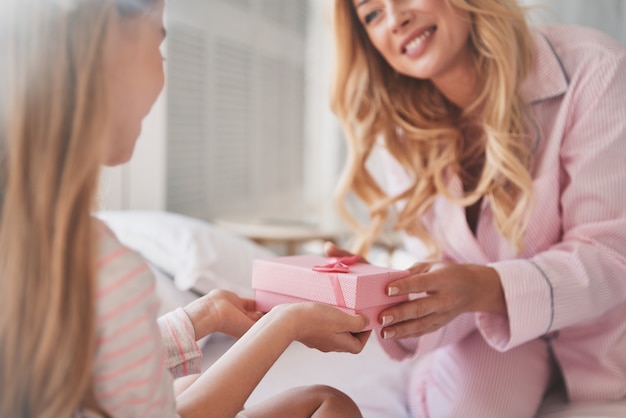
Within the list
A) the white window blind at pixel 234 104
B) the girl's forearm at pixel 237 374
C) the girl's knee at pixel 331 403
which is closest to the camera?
the girl's forearm at pixel 237 374

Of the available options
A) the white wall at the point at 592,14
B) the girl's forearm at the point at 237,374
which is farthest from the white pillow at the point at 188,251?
the white wall at the point at 592,14

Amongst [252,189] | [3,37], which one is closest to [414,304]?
[3,37]

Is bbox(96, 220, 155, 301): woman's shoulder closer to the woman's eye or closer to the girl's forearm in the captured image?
the girl's forearm

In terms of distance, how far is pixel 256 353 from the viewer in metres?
0.76

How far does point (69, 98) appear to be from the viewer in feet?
1.99

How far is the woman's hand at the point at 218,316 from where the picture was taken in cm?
95

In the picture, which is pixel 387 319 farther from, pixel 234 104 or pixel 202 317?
pixel 234 104

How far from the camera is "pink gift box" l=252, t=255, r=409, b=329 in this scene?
0.93m

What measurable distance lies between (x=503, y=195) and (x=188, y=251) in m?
0.73

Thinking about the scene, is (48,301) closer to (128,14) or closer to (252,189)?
(128,14)

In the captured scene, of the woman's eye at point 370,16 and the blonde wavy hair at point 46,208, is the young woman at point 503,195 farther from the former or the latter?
the blonde wavy hair at point 46,208

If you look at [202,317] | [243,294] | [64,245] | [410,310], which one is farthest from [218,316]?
[243,294]

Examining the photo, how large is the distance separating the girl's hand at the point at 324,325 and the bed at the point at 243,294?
0.35 metres

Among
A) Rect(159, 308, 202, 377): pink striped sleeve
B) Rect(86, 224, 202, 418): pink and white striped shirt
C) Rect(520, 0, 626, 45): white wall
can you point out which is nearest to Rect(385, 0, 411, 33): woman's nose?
Rect(159, 308, 202, 377): pink striped sleeve
